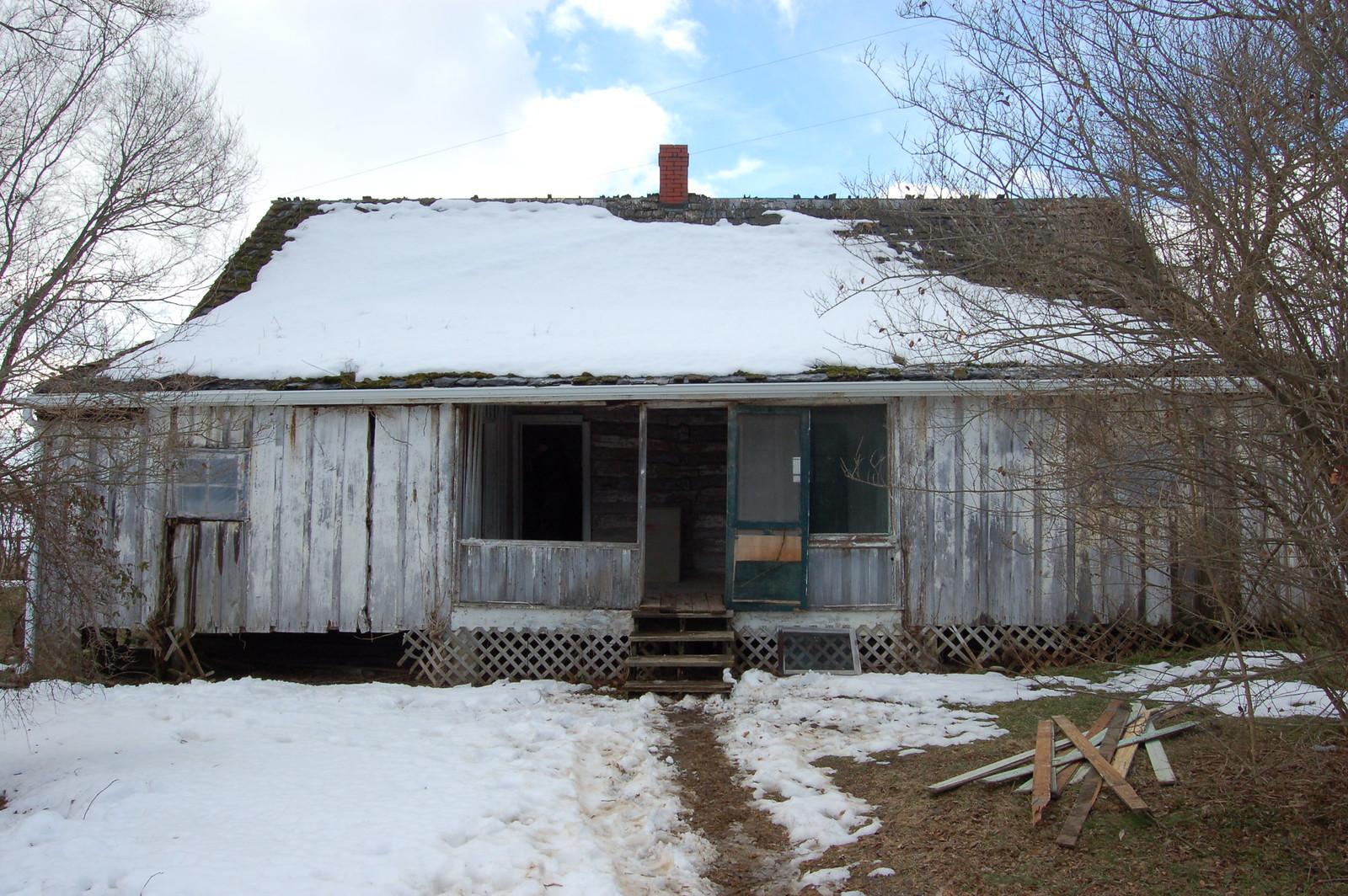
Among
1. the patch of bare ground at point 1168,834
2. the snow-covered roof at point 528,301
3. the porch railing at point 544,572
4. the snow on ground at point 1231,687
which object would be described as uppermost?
the snow-covered roof at point 528,301

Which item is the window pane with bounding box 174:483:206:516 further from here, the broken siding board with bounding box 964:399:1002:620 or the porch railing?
the broken siding board with bounding box 964:399:1002:620

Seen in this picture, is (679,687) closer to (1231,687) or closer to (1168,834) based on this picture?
(1168,834)

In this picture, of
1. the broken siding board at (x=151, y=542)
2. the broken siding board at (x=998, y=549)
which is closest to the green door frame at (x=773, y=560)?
the broken siding board at (x=998, y=549)

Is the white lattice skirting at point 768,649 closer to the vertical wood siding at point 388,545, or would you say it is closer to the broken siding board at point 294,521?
the vertical wood siding at point 388,545

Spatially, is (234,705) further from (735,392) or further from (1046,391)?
(1046,391)

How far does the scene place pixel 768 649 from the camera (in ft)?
33.8

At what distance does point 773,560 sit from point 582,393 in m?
2.75

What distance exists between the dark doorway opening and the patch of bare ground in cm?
883

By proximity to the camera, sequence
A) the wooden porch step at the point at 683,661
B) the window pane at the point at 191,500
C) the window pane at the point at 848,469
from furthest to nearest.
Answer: the window pane at the point at 191,500
the window pane at the point at 848,469
the wooden porch step at the point at 683,661

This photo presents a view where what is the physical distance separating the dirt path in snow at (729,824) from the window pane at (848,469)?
10.5 ft

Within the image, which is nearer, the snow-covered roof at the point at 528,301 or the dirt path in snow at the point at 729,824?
the dirt path in snow at the point at 729,824

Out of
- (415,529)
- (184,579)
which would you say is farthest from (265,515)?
(415,529)

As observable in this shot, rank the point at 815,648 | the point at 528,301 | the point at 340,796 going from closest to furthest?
1. the point at 340,796
2. the point at 815,648
3. the point at 528,301

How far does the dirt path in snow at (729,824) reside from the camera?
5.12m
